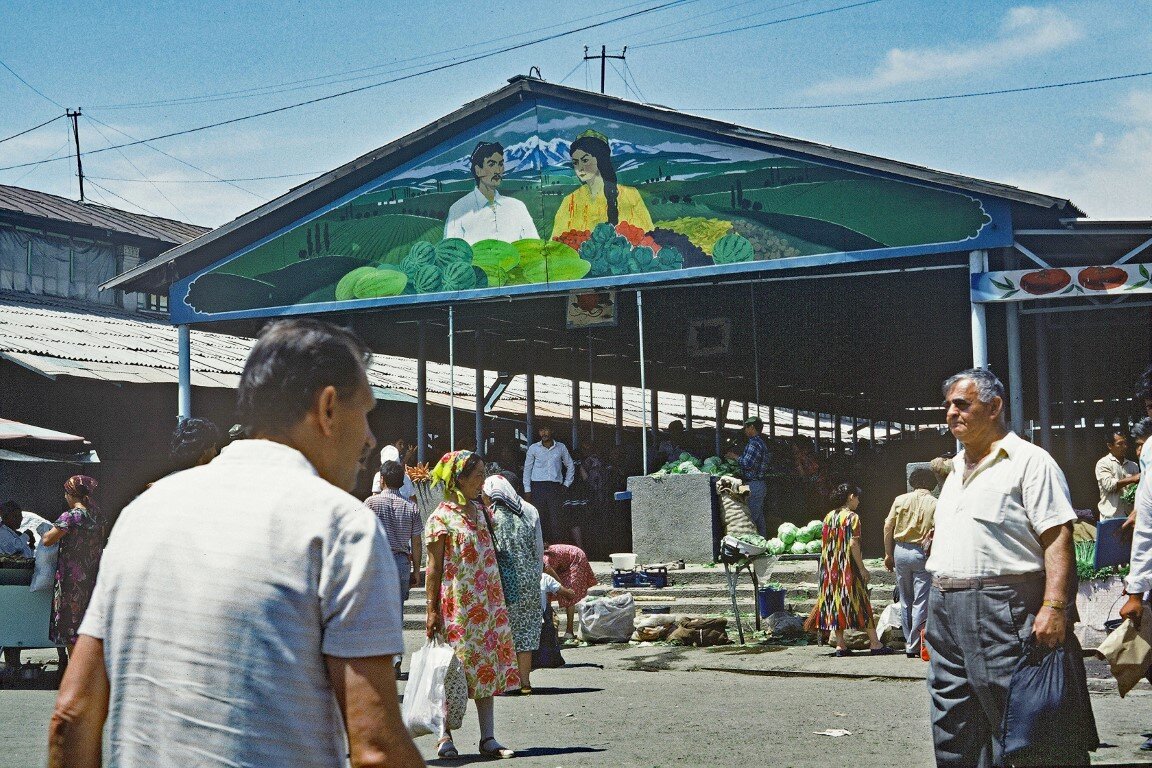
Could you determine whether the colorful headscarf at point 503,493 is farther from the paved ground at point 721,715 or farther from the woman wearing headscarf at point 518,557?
the paved ground at point 721,715

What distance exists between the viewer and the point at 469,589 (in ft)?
28.0

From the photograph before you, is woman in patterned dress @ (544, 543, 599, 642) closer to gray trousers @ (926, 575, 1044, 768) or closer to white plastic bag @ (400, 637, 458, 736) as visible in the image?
white plastic bag @ (400, 637, 458, 736)

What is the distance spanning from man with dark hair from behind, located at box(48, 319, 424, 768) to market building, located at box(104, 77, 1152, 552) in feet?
45.6

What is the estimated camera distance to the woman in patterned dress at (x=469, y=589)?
8359 mm

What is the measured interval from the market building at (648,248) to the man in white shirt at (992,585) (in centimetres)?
1023

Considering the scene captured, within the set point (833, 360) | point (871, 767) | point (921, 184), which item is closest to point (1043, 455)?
point (871, 767)

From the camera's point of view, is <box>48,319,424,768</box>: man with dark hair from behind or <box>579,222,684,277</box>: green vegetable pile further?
<box>579,222,684,277</box>: green vegetable pile

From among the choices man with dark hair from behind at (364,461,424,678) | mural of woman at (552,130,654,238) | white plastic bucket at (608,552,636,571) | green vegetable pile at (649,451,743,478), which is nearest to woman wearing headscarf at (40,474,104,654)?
man with dark hair from behind at (364,461,424,678)

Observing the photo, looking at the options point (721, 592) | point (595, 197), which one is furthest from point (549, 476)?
point (721, 592)

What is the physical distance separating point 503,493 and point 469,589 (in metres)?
1.19

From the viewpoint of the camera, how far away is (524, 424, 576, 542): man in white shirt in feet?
64.4

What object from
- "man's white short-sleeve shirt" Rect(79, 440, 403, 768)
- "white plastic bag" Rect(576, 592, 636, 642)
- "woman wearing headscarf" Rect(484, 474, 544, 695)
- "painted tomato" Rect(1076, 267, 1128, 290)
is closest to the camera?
"man's white short-sleeve shirt" Rect(79, 440, 403, 768)

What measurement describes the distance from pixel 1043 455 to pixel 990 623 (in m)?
0.72

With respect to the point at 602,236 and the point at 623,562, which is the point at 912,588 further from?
the point at 602,236
